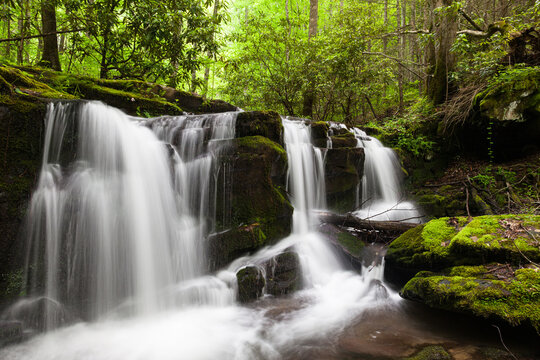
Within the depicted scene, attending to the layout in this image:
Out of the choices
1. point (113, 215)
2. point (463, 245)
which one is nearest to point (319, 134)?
point (463, 245)

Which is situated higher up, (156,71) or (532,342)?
(156,71)

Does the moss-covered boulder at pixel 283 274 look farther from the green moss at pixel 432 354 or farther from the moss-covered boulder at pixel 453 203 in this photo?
the moss-covered boulder at pixel 453 203

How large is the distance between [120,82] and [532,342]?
891 centimetres

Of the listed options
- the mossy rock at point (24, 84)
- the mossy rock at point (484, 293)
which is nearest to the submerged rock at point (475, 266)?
the mossy rock at point (484, 293)

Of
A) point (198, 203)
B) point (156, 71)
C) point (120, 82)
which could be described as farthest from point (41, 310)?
point (156, 71)

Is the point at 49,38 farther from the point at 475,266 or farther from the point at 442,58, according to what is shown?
the point at 442,58

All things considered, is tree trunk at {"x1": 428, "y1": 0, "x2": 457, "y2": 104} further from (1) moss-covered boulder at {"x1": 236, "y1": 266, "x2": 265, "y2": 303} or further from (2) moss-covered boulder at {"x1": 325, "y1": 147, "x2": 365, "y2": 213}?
(1) moss-covered boulder at {"x1": 236, "y1": 266, "x2": 265, "y2": 303}

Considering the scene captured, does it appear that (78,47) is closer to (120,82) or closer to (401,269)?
(120,82)

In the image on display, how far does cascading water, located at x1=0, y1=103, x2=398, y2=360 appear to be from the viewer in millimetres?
3062

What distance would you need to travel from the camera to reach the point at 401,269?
406cm

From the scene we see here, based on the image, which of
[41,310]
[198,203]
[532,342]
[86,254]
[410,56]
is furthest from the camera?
[410,56]

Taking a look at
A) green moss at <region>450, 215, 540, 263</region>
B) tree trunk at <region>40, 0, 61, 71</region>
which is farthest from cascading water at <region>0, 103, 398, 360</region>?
tree trunk at <region>40, 0, 61, 71</region>

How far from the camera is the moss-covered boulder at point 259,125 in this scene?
17.0 ft

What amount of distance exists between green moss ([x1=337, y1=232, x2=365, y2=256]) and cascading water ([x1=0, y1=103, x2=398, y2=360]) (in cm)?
33
